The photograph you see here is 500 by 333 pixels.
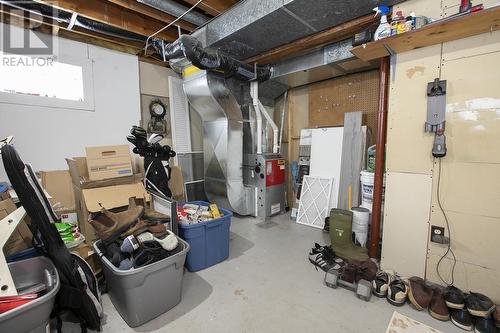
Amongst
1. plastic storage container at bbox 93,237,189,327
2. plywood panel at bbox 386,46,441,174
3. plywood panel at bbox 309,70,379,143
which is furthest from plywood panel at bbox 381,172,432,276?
plastic storage container at bbox 93,237,189,327

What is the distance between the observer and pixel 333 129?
3.31 meters

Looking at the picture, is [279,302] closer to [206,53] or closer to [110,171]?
[110,171]

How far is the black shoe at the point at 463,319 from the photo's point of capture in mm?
1489

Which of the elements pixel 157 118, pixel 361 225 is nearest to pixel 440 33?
pixel 361 225

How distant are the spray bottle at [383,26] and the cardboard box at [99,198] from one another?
2630 millimetres

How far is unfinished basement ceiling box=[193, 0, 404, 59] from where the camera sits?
1993 millimetres

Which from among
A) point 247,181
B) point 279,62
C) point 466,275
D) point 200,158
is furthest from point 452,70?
point 200,158

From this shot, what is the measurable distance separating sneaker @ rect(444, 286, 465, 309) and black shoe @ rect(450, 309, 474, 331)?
0.04 meters

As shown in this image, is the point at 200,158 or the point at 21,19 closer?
the point at 21,19

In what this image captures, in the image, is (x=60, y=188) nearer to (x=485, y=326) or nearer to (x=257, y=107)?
(x=257, y=107)

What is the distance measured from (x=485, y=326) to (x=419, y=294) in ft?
1.14

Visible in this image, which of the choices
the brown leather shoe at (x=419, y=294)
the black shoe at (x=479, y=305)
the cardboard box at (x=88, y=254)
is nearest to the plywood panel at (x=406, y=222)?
the brown leather shoe at (x=419, y=294)

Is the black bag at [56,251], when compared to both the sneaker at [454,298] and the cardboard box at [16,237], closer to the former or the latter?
the cardboard box at [16,237]

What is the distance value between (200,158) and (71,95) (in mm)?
2012
